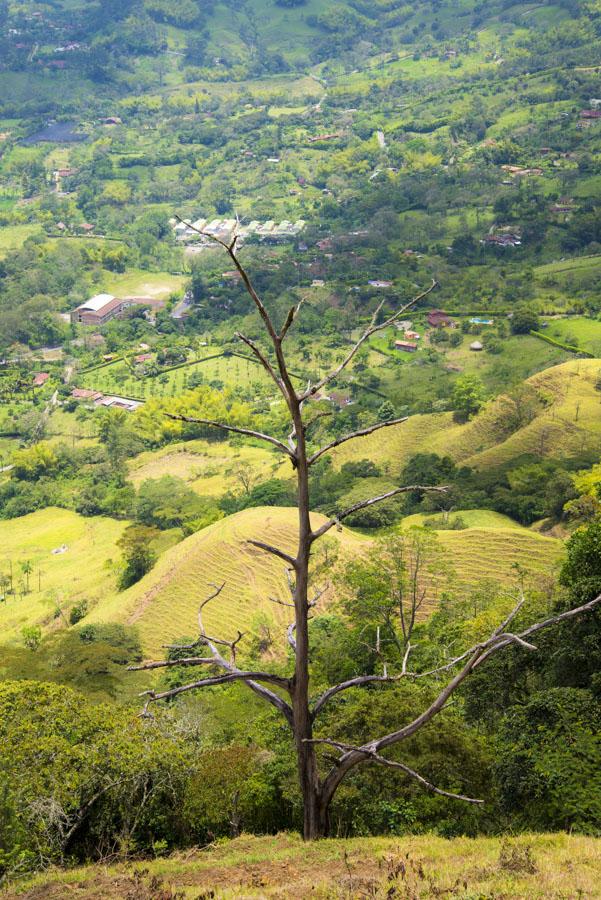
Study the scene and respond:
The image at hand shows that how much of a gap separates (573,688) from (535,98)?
307ft

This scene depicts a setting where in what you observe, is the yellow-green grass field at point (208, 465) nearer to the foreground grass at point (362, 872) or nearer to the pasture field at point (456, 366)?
the pasture field at point (456, 366)

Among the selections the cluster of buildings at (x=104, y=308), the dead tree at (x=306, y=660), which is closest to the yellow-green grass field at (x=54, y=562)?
the dead tree at (x=306, y=660)

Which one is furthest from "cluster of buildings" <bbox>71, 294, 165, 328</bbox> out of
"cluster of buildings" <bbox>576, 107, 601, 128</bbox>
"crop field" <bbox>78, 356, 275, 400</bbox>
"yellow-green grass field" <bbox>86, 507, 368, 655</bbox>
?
"cluster of buildings" <bbox>576, 107, 601, 128</bbox>

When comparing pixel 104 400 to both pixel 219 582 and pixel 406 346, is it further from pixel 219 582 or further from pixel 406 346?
pixel 219 582

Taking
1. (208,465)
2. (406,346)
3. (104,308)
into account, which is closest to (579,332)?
(406,346)

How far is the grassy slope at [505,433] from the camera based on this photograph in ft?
121

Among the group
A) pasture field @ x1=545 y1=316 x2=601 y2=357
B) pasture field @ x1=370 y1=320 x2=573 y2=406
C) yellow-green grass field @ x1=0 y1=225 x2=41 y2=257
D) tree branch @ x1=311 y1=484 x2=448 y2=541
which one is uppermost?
tree branch @ x1=311 y1=484 x2=448 y2=541

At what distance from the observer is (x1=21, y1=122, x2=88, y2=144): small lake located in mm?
108938

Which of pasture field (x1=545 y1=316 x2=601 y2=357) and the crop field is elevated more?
pasture field (x1=545 y1=316 x2=601 y2=357)

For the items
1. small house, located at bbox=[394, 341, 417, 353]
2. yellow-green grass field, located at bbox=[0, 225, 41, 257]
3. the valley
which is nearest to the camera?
the valley

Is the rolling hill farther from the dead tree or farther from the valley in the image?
the dead tree

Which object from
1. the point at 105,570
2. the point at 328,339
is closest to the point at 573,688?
the point at 105,570

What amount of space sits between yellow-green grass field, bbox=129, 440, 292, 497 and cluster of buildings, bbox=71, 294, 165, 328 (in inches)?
A: 890

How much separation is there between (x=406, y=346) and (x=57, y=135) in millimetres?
73548
